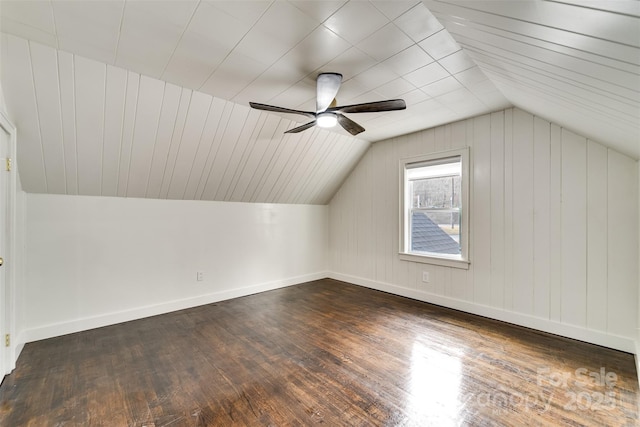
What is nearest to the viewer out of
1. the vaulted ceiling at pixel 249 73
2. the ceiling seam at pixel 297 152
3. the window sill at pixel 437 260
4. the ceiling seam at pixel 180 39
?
the vaulted ceiling at pixel 249 73

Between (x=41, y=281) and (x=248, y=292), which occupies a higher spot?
(x=41, y=281)

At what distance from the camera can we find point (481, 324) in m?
3.16

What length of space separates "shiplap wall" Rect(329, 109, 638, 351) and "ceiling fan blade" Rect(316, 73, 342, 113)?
6.82ft

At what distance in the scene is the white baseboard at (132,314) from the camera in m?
2.78

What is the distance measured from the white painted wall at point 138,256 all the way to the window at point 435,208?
2.08 meters

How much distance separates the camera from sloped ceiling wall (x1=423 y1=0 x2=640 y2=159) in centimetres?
92

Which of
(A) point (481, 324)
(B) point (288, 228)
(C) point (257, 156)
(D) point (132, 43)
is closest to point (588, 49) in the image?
(D) point (132, 43)

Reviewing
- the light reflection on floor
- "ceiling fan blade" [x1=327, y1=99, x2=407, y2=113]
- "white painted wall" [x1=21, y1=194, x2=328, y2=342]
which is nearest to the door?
"white painted wall" [x1=21, y1=194, x2=328, y2=342]

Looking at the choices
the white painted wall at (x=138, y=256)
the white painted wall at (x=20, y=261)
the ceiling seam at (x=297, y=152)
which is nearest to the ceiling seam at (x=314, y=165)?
the ceiling seam at (x=297, y=152)

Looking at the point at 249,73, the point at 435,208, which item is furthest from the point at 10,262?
the point at 435,208

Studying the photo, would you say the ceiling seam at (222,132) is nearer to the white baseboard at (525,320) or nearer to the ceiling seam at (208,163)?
the ceiling seam at (208,163)

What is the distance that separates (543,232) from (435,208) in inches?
50.5

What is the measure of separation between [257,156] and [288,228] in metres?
1.64

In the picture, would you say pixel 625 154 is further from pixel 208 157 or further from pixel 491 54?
pixel 208 157
